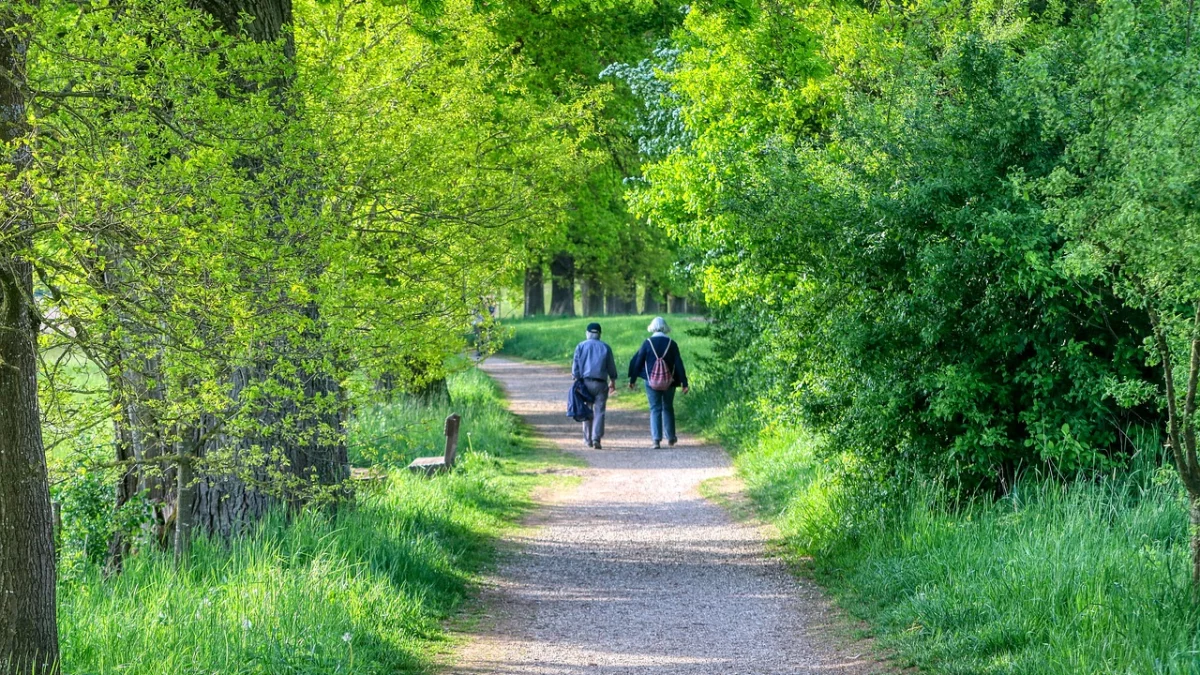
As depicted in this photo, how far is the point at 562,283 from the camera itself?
5447 cm

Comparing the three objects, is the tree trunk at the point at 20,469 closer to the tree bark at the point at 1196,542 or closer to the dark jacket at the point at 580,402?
the tree bark at the point at 1196,542

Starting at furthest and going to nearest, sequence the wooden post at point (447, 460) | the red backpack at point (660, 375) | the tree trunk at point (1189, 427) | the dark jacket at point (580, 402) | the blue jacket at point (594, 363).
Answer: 1. the dark jacket at point (580, 402)
2. the blue jacket at point (594, 363)
3. the red backpack at point (660, 375)
4. the wooden post at point (447, 460)
5. the tree trunk at point (1189, 427)

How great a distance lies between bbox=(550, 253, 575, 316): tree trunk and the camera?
52.0 meters

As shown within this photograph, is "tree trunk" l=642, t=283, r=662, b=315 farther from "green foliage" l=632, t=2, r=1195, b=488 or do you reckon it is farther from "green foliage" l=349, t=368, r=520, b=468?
"green foliage" l=632, t=2, r=1195, b=488

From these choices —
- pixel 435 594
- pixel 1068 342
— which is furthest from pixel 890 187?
pixel 435 594

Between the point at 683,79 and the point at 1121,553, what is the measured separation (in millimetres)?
8548

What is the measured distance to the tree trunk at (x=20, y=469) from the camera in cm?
541

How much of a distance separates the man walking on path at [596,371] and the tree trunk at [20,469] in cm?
1308

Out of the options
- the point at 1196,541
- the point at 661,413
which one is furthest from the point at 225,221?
the point at 661,413

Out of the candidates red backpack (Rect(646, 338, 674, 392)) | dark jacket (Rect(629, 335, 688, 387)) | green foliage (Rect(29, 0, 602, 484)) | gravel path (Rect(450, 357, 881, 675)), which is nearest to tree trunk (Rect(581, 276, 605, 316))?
dark jacket (Rect(629, 335, 688, 387))

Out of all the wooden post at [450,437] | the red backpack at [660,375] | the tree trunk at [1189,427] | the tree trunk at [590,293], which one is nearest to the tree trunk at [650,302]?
the tree trunk at [590,293]

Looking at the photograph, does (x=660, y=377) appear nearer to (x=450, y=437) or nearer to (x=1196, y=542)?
(x=450, y=437)

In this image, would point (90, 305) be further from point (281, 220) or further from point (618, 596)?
point (618, 596)

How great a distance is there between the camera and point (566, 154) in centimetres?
1422
